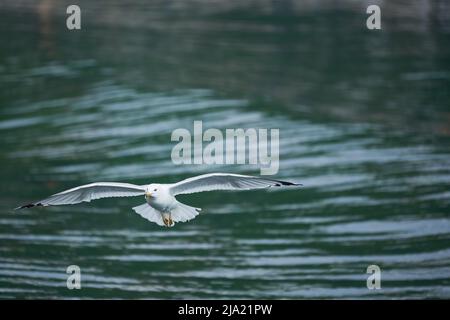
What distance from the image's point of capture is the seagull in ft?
21.0

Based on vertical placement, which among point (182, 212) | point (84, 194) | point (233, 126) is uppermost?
point (233, 126)

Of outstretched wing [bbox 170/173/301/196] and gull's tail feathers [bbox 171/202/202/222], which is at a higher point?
outstretched wing [bbox 170/173/301/196]

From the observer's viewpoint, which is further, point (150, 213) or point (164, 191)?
point (150, 213)

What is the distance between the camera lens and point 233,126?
Answer: 945cm

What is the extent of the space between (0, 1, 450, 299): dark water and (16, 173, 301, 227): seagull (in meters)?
0.81

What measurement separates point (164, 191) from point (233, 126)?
2908 millimetres

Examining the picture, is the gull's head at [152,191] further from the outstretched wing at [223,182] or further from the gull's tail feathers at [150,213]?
the gull's tail feathers at [150,213]

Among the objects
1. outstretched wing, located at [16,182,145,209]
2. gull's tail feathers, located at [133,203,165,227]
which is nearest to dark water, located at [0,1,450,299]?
gull's tail feathers, located at [133,203,165,227]

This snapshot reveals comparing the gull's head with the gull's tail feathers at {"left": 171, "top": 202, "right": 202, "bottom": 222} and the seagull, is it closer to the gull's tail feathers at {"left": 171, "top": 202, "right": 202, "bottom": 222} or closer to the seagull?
the seagull

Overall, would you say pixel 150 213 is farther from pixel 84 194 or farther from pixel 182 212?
pixel 84 194

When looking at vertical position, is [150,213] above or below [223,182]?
below

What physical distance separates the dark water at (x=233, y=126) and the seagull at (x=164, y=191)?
806 millimetres

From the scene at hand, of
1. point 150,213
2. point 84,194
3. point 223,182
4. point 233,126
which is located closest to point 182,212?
point 150,213

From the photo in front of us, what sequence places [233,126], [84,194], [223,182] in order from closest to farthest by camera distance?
[223,182] < [84,194] < [233,126]
